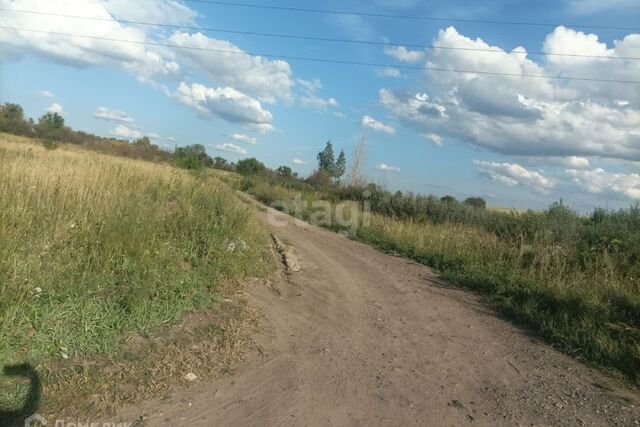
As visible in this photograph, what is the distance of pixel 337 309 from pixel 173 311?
2563mm

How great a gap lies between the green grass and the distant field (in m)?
4.24

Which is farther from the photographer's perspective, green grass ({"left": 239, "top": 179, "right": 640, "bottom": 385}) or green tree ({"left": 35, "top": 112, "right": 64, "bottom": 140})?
green tree ({"left": 35, "top": 112, "right": 64, "bottom": 140})

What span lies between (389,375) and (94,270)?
352 cm

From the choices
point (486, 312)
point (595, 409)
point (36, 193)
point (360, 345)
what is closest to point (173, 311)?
point (360, 345)

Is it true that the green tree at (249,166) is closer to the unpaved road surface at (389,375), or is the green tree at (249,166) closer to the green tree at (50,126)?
the green tree at (50,126)

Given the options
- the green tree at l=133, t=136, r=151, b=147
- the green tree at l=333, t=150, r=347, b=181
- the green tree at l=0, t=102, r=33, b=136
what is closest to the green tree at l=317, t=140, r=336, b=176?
the green tree at l=333, t=150, r=347, b=181

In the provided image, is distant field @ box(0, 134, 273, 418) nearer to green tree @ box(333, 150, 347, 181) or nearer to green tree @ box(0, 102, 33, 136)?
green tree @ box(333, 150, 347, 181)

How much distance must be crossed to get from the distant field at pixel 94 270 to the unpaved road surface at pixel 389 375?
1.99 ft

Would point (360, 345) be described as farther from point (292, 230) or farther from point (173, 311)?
point (292, 230)

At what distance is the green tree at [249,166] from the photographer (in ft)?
138

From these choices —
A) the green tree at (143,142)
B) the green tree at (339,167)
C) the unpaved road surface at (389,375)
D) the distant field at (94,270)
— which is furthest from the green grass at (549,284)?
the green tree at (143,142)

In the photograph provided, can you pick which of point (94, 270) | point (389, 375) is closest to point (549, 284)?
point (389, 375)

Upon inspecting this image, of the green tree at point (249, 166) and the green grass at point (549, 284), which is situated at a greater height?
the green tree at point (249, 166)

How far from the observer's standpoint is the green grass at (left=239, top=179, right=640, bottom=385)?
6125mm
